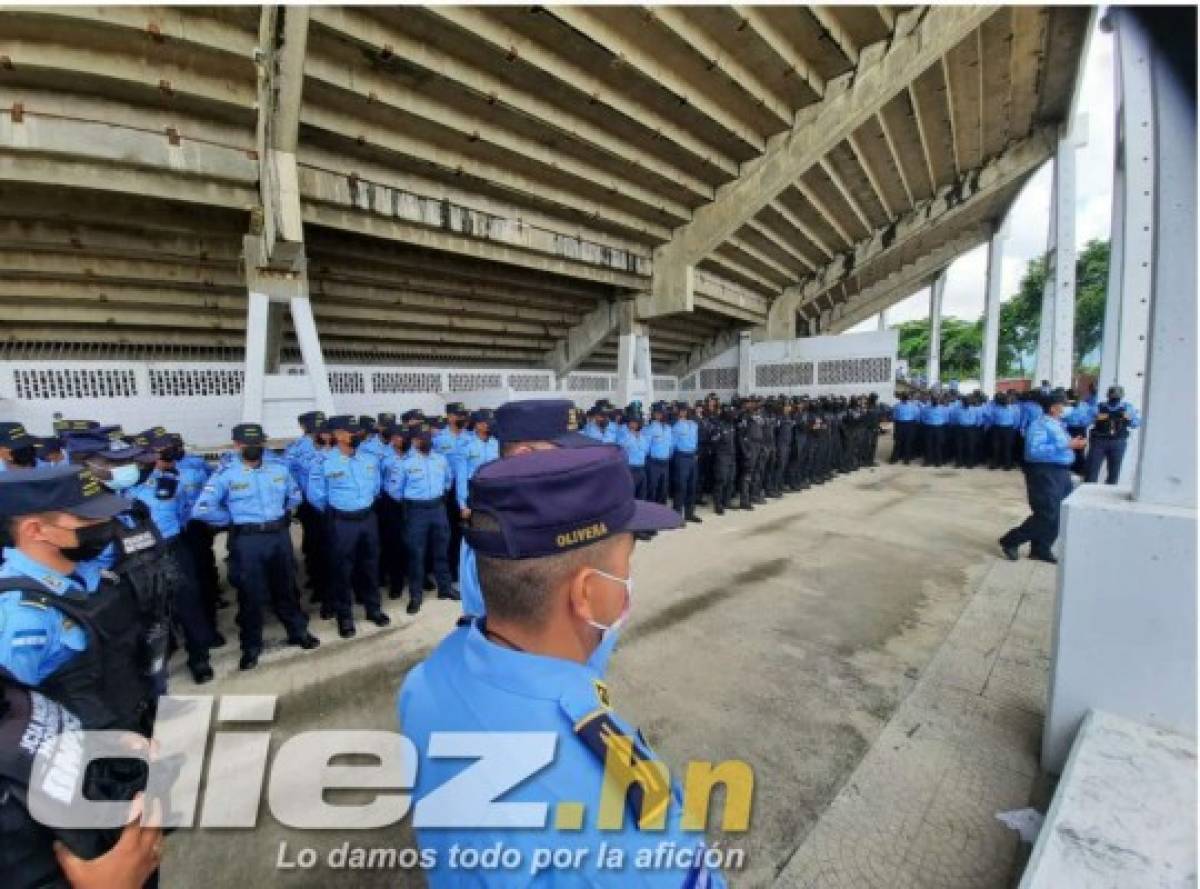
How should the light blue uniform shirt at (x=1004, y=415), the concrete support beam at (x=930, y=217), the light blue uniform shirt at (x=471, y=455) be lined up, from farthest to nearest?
the concrete support beam at (x=930, y=217) < the light blue uniform shirt at (x=1004, y=415) < the light blue uniform shirt at (x=471, y=455)

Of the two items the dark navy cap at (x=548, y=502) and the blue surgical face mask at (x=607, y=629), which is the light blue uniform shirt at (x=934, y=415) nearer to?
the blue surgical face mask at (x=607, y=629)

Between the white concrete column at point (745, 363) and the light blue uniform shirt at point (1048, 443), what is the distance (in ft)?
46.0

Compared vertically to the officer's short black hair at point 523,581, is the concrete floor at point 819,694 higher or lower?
lower

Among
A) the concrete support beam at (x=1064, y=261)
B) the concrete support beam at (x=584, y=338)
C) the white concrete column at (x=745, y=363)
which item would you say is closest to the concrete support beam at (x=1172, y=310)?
the concrete support beam at (x=584, y=338)

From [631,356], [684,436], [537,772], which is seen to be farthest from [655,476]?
[537,772]

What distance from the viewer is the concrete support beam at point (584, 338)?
44.3 feet

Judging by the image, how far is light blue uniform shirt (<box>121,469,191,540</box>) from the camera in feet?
12.4

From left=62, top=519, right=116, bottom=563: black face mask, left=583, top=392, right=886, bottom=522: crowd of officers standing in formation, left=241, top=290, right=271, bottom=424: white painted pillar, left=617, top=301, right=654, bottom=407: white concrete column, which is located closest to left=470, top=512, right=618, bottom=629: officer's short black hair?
left=62, top=519, right=116, bottom=563: black face mask

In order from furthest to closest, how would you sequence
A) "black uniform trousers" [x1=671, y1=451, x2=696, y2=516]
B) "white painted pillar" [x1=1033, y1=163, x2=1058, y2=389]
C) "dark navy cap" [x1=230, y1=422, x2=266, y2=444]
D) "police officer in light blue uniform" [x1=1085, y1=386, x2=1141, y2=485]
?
"white painted pillar" [x1=1033, y1=163, x2=1058, y2=389] < "black uniform trousers" [x1=671, y1=451, x2=696, y2=516] < "police officer in light blue uniform" [x1=1085, y1=386, x2=1141, y2=485] < "dark navy cap" [x1=230, y1=422, x2=266, y2=444]

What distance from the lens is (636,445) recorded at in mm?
7316

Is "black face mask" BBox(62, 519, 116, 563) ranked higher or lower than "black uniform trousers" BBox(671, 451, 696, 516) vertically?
higher

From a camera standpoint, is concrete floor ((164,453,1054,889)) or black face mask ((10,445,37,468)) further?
black face mask ((10,445,37,468))

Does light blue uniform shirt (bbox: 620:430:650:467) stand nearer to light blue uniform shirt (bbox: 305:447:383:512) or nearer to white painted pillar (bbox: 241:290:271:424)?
light blue uniform shirt (bbox: 305:447:383:512)

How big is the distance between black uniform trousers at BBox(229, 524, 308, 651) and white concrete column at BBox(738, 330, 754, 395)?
1724cm
